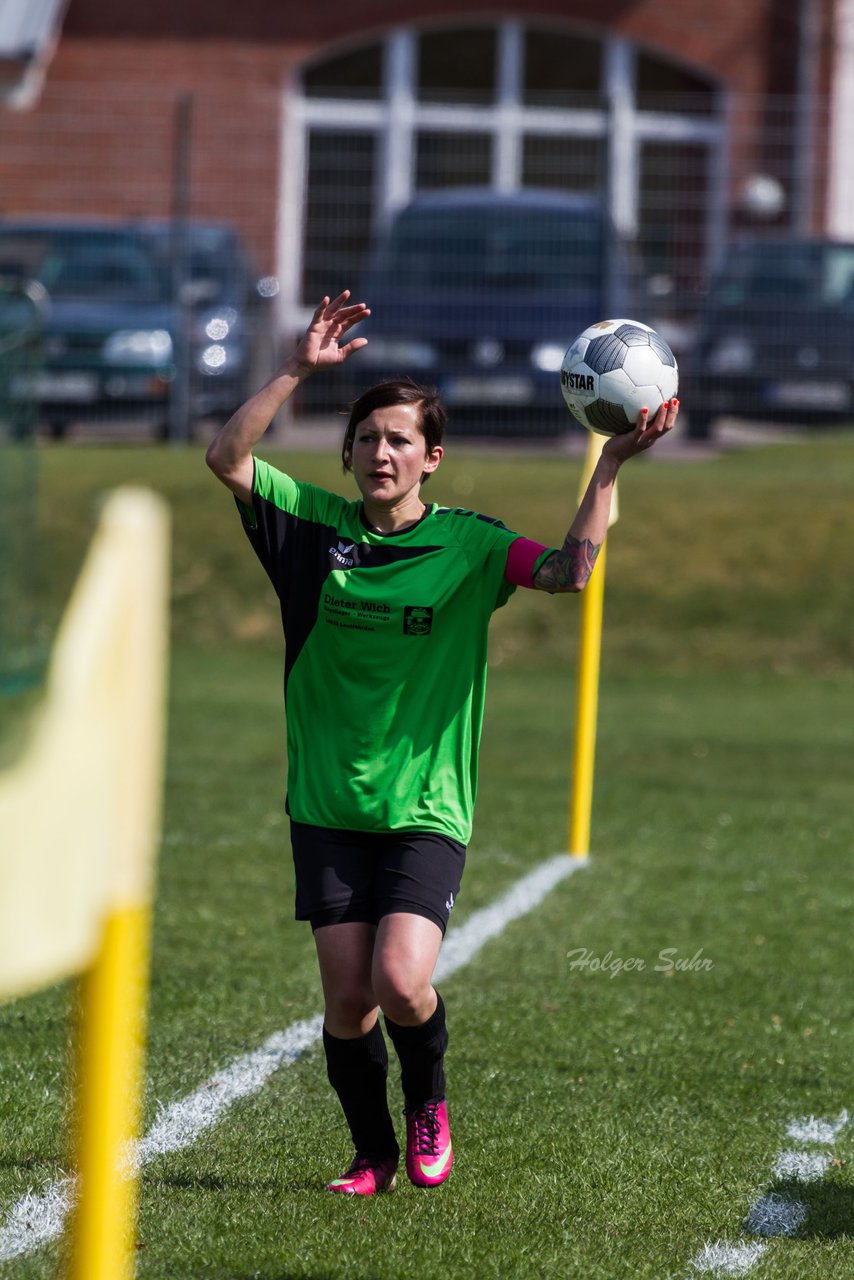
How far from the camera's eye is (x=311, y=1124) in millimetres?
4613

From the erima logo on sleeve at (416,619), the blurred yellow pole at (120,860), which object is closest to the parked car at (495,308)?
the erima logo on sleeve at (416,619)

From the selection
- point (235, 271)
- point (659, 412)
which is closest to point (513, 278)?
point (235, 271)

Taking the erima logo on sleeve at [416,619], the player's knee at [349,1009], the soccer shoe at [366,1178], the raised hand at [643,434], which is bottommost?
the soccer shoe at [366,1178]

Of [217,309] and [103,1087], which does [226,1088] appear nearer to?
[103,1087]

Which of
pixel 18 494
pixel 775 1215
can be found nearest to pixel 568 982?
pixel 775 1215

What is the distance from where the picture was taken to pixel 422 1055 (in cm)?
415

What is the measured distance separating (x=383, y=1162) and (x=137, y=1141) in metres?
0.62

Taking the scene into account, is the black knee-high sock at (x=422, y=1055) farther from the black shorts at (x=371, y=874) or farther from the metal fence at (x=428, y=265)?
the metal fence at (x=428, y=265)

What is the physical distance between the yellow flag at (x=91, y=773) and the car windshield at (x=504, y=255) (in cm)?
1394

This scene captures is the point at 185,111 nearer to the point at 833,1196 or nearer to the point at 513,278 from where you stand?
the point at 513,278

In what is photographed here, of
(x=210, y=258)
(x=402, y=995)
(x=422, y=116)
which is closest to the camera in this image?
(x=402, y=995)

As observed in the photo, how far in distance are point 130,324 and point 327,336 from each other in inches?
467

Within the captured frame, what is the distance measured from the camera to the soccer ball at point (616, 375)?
14.2 feet

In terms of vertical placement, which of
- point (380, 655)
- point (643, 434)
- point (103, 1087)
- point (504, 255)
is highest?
point (504, 255)
